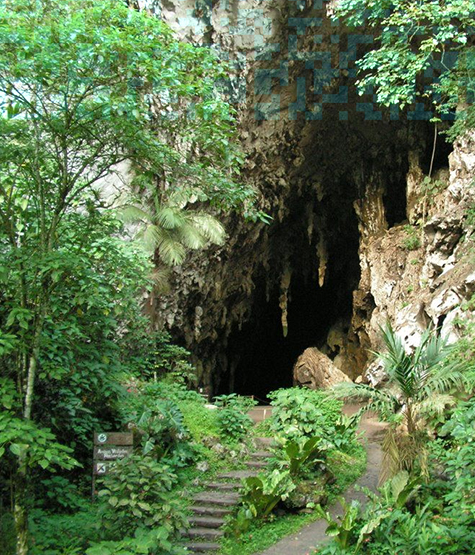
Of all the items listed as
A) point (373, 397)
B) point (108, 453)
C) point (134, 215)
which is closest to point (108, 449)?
point (108, 453)

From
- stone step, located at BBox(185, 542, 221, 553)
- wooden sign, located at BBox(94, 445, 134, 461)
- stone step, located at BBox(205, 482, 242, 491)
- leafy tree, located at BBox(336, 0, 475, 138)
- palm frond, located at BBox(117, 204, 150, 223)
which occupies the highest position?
leafy tree, located at BBox(336, 0, 475, 138)

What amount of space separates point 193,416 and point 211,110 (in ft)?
19.0

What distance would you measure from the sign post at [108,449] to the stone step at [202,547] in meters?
1.23

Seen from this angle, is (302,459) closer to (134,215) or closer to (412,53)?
(134,215)

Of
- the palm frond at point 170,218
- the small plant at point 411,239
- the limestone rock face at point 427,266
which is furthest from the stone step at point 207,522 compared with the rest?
the small plant at point 411,239

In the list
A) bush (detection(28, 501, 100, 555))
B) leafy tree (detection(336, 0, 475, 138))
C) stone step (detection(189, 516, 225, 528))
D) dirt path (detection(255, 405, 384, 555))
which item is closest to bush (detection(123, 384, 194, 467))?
stone step (detection(189, 516, 225, 528))

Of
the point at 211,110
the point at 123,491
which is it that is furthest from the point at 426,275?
the point at 123,491

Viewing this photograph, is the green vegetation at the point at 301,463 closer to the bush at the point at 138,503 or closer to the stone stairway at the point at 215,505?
the stone stairway at the point at 215,505

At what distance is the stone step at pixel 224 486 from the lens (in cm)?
745

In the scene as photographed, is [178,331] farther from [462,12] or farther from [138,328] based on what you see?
[462,12]

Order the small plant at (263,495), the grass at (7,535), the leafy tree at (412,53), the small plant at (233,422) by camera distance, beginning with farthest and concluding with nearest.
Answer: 1. the leafy tree at (412,53)
2. the small plant at (233,422)
3. the small plant at (263,495)
4. the grass at (7,535)

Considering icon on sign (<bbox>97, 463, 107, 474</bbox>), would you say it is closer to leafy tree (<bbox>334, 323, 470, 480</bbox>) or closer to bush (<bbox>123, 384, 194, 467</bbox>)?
bush (<bbox>123, 384, 194, 467</bbox>)

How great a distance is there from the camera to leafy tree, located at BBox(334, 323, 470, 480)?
581cm

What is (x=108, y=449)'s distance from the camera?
237 inches
